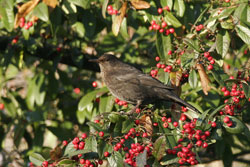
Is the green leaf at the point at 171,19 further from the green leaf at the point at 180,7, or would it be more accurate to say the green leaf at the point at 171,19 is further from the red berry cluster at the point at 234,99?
the red berry cluster at the point at 234,99

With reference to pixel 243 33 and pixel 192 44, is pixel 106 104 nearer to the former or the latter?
pixel 192 44

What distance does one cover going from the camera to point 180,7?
4250 mm

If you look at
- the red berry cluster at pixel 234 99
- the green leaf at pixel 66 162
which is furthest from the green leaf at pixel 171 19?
the green leaf at pixel 66 162

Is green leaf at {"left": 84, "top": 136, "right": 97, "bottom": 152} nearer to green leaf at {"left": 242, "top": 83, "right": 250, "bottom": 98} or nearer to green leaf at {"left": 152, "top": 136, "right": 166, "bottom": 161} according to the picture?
green leaf at {"left": 152, "top": 136, "right": 166, "bottom": 161}

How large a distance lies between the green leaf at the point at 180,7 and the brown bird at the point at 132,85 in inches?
28.4

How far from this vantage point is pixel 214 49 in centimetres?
397

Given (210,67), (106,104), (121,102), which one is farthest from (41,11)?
(210,67)

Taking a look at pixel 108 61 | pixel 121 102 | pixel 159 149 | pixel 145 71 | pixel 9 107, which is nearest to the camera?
pixel 159 149

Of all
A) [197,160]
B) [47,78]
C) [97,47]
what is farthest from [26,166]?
[197,160]

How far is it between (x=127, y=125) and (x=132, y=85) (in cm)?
144

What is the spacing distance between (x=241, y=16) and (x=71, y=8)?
176 centimetres

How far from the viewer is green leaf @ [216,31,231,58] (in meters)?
3.78

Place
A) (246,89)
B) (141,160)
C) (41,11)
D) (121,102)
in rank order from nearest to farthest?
(141,160) → (246,89) → (41,11) → (121,102)

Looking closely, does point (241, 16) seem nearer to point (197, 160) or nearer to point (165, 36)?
point (165, 36)
